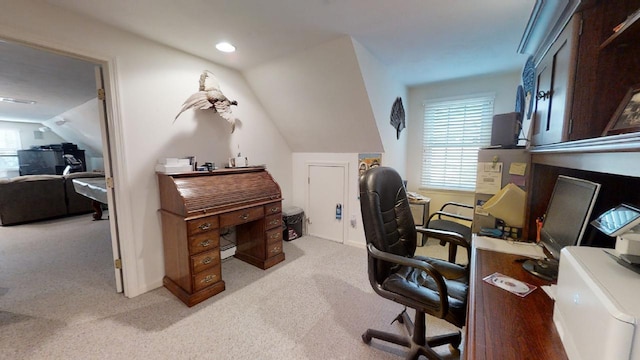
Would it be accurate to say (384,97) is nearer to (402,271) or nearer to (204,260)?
(402,271)

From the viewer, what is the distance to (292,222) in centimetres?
369

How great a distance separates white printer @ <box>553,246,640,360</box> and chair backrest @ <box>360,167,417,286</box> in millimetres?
789

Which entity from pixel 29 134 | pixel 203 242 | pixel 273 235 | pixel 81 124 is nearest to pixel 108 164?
pixel 203 242

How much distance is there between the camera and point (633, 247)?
693 millimetres

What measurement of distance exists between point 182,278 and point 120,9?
2197 mm

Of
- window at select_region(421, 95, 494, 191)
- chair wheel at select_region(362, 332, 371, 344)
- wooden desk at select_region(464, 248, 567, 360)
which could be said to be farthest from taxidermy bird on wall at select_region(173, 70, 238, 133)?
window at select_region(421, 95, 494, 191)

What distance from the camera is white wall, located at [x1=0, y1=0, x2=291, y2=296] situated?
1758 millimetres

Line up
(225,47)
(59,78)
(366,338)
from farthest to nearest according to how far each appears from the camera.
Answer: (59,78)
(225,47)
(366,338)

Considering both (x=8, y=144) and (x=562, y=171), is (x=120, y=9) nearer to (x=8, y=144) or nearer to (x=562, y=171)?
(x=562, y=171)

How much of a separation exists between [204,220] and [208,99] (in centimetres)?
126

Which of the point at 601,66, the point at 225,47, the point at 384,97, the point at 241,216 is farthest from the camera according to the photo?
the point at 384,97

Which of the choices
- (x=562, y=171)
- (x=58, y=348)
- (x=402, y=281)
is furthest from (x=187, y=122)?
(x=562, y=171)

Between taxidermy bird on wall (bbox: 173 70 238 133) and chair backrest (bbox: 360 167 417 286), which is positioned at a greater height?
taxidermy bird on wall (bbox: 173 70 238 133)

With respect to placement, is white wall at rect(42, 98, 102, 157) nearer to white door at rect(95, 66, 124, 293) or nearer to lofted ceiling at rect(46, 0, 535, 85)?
white door at rect(95, 66, 124, 293)
